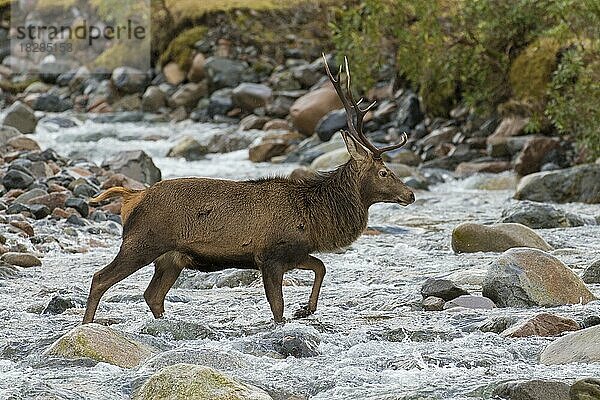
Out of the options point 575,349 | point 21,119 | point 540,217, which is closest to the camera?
point 575,349

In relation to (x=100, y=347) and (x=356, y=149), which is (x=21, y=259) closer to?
(x=356, y=149)

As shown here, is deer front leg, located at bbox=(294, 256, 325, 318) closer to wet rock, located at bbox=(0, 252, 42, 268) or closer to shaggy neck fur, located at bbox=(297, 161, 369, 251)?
shaggy neck fur, located at bbox=(297, 161, 369, 251)

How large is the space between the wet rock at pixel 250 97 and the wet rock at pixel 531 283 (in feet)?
63.4

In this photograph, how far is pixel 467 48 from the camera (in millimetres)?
22141

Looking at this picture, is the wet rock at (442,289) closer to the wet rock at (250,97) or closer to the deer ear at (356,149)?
the deer ear at (356,149)

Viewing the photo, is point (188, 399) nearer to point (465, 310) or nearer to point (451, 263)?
point (465, 310)

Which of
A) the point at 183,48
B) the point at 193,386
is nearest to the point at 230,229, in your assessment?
the point at 193,386

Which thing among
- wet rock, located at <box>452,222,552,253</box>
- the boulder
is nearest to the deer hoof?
wet rock, located at <box>452,222,552,253</box>

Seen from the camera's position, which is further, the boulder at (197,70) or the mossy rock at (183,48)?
the mossy rock at (183,48)

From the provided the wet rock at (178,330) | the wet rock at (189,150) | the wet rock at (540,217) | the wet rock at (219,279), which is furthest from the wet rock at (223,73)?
the wet rock at (178,330)

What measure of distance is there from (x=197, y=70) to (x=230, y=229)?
24067mm

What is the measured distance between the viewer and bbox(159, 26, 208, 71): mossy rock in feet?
108

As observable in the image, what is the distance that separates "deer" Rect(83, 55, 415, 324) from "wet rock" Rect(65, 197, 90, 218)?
19.1 ft

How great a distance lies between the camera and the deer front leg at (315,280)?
8281 mm
